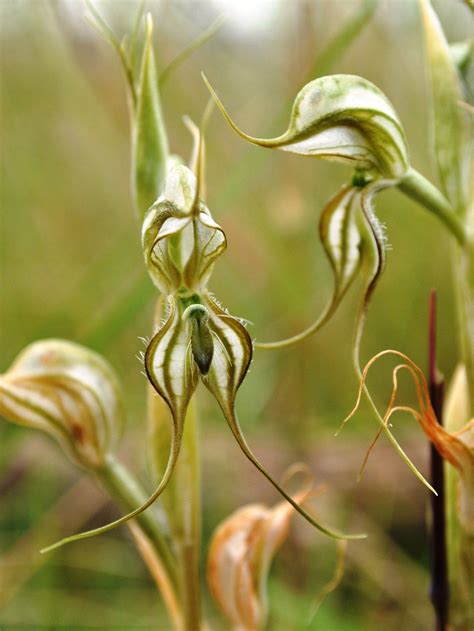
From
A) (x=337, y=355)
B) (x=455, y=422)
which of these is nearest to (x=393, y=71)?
(x=337, y=355)

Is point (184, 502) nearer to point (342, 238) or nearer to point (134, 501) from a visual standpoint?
point (134, 501)

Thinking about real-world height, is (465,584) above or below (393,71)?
below

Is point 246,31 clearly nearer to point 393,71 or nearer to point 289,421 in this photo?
point 393,71

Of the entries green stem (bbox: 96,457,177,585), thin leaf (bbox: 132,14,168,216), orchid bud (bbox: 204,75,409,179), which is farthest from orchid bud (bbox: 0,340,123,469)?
orchid bud (bbox: 204,75,409,179)

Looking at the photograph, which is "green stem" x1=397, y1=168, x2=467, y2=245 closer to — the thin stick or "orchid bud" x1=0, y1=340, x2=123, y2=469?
the thin stick

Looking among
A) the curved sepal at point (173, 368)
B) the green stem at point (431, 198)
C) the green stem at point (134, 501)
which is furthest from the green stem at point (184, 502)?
the green stem at point (431, 198)

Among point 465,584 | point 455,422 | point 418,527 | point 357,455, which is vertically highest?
point 455,422
